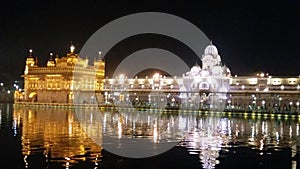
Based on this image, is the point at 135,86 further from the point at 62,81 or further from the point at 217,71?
the point at 217,71

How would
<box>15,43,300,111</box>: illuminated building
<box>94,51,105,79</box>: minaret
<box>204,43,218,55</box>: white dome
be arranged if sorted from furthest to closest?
<box>204,43,218,55</box>: white dome, <box>94,51,105,79</box>: minaret, <box>15,43,300,111</box>: illuminated building

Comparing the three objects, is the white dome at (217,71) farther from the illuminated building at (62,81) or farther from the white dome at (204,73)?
the illuminated building at (62,81)

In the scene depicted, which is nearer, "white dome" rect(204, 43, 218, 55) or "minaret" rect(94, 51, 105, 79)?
"minaret" rect(94, 51, 105, 79)

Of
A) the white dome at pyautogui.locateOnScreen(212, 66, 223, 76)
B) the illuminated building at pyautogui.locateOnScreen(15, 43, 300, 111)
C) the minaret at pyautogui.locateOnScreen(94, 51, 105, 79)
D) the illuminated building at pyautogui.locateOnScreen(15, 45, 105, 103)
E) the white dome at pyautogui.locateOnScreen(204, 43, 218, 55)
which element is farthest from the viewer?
the white dome at pyautogui.locateOnScreen(204, 43, 218, 55)

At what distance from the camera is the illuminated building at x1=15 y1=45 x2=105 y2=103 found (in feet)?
241

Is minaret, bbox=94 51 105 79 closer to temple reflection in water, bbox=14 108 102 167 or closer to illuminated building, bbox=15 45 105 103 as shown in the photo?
illuminated building, bbox=15 45 105 103

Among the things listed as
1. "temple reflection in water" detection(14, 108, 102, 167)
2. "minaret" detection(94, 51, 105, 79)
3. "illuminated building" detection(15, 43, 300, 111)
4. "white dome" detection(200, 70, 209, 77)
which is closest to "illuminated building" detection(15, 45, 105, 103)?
"illuminated building" detection(15, 43, 300, 111)

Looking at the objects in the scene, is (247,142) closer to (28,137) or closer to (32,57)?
(28,137)

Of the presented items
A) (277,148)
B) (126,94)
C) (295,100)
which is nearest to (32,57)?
(126,94)

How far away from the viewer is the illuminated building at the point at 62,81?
73312mm

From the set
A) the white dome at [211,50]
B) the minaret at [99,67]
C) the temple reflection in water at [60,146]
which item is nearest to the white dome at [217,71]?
the white dome at [211,50]

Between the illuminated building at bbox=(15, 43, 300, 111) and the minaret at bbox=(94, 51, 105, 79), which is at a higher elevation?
the minaret at bbox=(94, 51, 105, 79)

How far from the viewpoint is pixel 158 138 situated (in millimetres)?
23531

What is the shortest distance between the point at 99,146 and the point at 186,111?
39.3 metres
